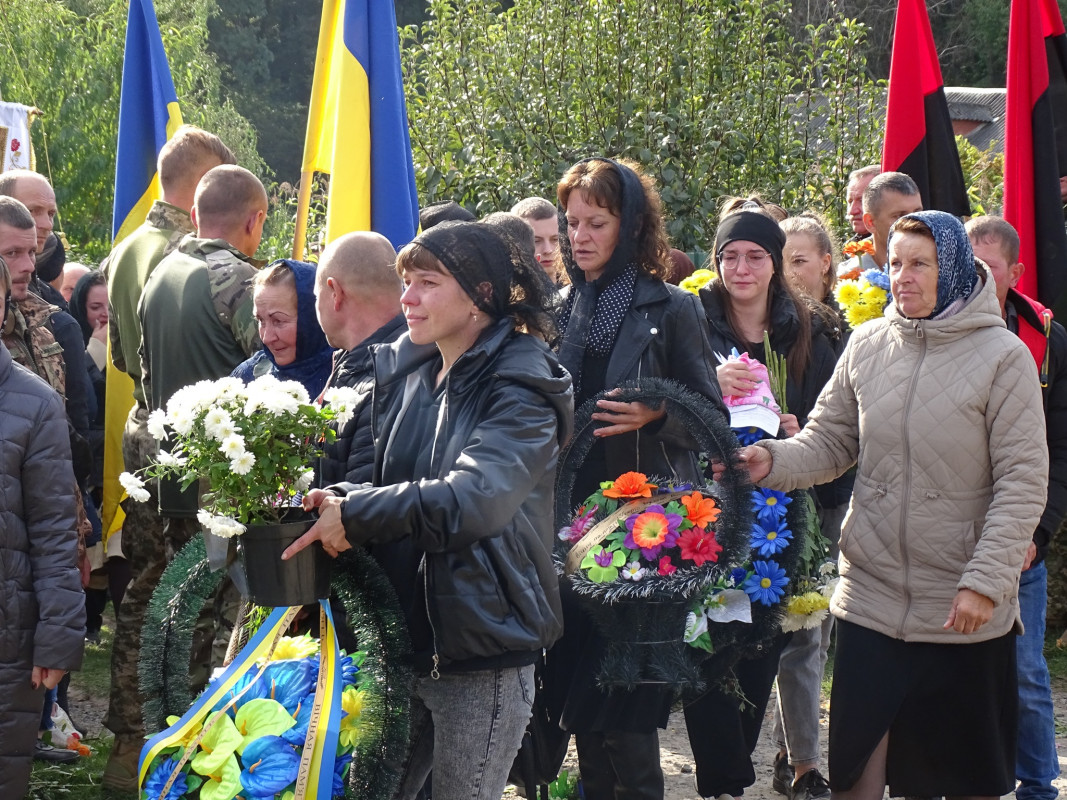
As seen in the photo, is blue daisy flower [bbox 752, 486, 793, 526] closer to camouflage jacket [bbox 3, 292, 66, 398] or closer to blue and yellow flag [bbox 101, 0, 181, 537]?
camouflage jacket [bbox 3, 292, 66, 398]

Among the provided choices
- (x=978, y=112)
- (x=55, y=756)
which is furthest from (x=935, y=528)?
(x=978, y=112)

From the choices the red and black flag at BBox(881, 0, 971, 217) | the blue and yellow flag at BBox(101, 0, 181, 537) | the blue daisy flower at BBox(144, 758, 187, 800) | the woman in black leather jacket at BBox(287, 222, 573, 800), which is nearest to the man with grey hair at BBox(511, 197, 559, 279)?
the red and black flag at BBox(881, 0, 971, 217)

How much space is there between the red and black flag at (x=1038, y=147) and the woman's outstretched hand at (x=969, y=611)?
2.20 meters

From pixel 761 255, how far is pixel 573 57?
4.58 metres

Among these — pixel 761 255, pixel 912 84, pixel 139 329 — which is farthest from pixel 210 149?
pixel 912 84

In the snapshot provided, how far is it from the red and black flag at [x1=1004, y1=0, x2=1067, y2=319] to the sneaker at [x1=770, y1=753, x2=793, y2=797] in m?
2.15

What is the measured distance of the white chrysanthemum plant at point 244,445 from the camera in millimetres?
2750

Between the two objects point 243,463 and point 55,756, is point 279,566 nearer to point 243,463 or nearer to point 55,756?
point 243,463

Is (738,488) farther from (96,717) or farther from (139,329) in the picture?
(96,717)

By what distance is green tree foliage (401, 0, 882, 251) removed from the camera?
28.2 ft

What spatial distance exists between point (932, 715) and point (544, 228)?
9.67 ft

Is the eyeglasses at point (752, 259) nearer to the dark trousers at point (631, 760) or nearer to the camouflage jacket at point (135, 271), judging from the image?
the dark trousers at point (631, 760)

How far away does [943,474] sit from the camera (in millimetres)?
3584

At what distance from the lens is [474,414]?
2.93m
